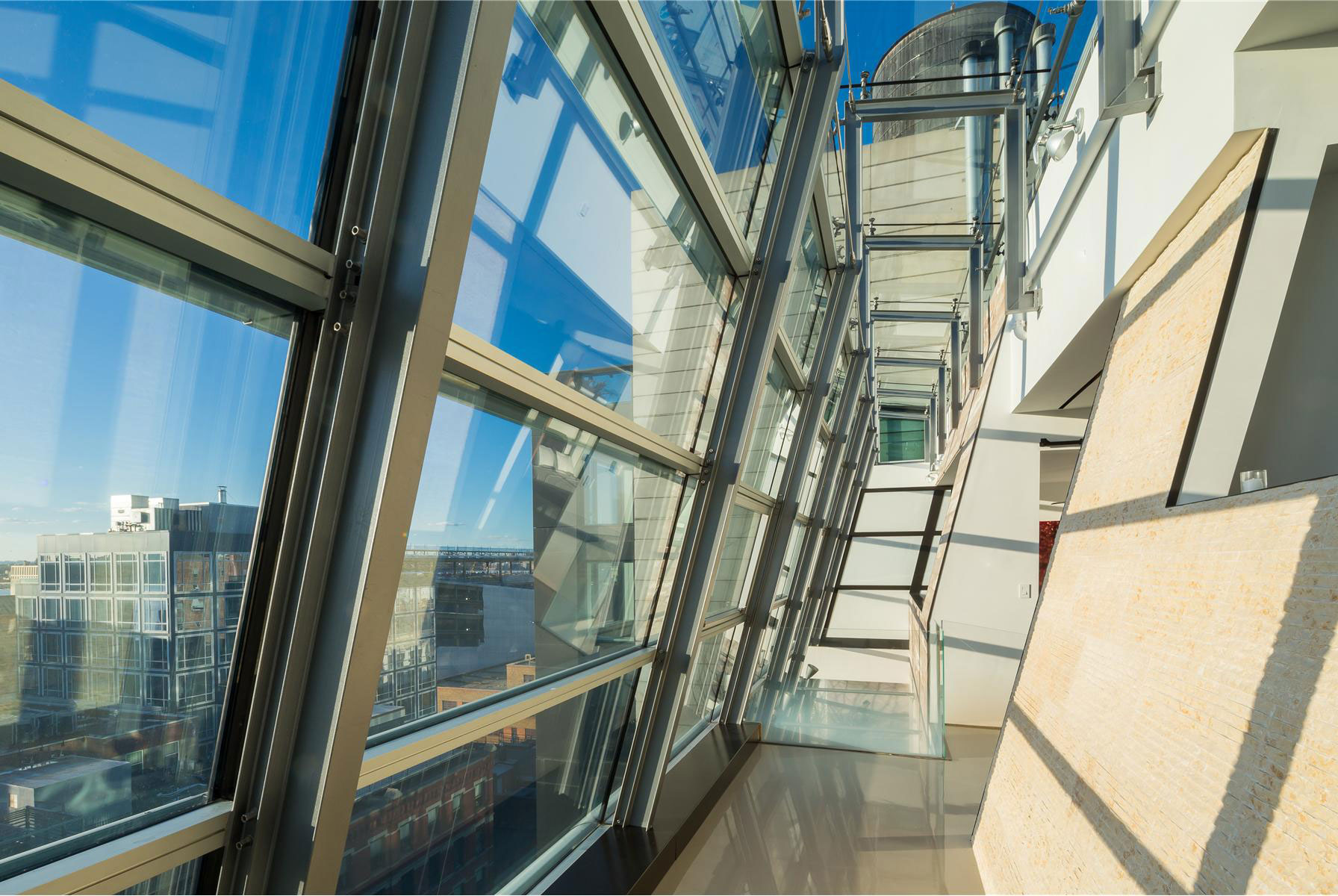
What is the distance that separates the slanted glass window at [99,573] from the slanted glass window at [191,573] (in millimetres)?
136

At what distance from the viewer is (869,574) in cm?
1730

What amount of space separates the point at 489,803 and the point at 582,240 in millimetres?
2445

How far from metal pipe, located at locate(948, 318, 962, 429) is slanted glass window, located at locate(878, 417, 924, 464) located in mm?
5846

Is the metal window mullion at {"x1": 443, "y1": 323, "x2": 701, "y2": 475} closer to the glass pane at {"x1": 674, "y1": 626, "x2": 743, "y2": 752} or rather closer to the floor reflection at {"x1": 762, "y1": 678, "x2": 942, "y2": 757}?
the glass pane at {"x1": 674, "y1": 626, "x2": 743, "y2": 752}

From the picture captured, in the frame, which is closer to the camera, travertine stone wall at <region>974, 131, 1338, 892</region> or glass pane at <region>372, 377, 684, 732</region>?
travertine stone wall at <region>974, 131, 1338, 892</region>

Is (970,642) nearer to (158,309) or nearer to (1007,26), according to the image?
(1007,26)

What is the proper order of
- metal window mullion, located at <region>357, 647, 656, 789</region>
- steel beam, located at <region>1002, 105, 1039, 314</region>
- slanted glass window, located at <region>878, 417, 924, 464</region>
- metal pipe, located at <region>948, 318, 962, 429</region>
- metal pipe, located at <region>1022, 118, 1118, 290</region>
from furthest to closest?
slanted glass window, located at <region>878, 417, 924, 464</region>
metal pipe, located at <region>948, 318, 962, 429</region>
steel beam, located at <region>1002, 105, 1039, 314</region>
metal pipe, located at <region>1022, 118, 1118, 290</region>
metal window mullion, located at <region>357, 647, 656, 789</region>

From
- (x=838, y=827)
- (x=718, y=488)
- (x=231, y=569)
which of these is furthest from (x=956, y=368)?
(x=231, y=569)

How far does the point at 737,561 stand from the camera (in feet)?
27.2

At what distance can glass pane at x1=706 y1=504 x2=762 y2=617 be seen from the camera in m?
7.68

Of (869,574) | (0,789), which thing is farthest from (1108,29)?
(869,574)

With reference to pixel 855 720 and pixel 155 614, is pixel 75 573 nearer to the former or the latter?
pixel 155 614

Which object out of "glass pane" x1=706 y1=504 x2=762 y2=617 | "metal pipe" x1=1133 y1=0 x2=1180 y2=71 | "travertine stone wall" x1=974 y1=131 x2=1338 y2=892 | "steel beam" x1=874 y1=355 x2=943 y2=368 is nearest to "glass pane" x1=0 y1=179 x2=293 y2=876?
"travertine stone wall" x1=974 y1=131 x2=1338 y2=892

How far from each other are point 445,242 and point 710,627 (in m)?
5.44
